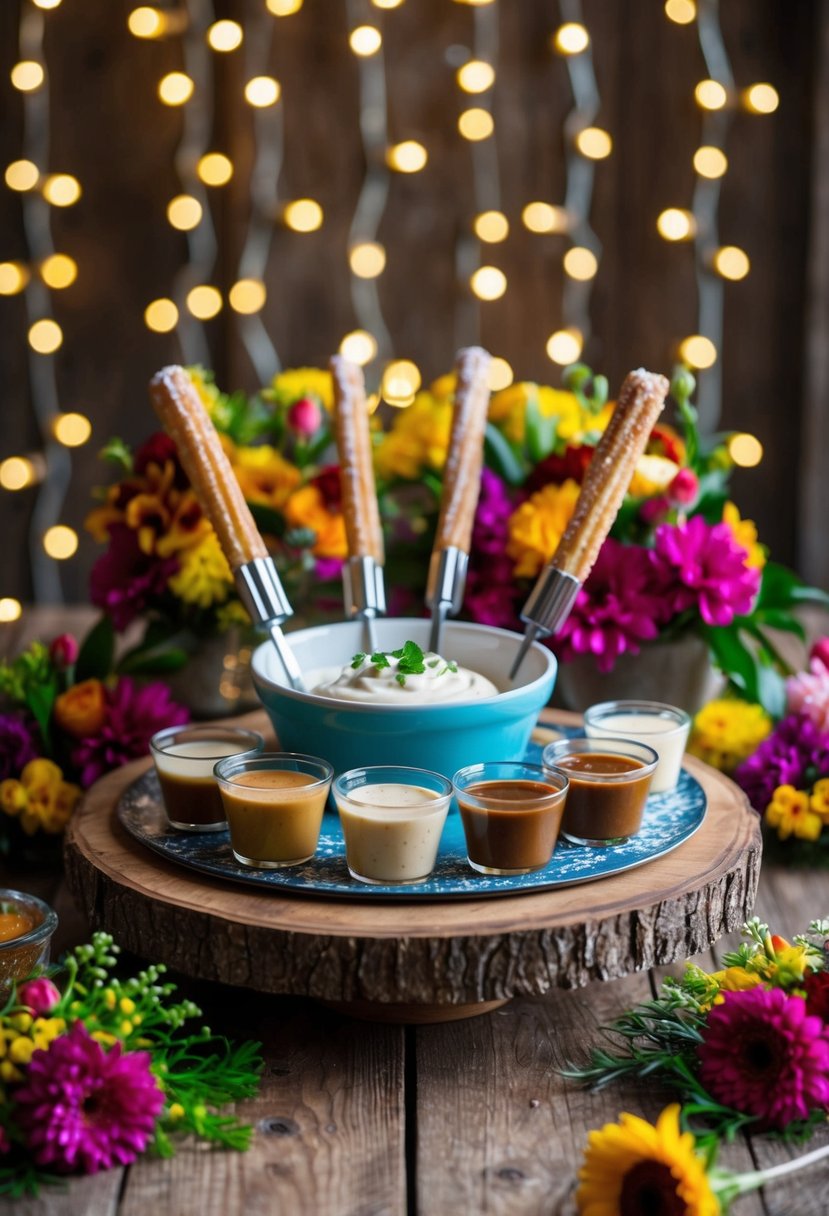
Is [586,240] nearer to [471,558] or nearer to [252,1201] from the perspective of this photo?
[471,558]

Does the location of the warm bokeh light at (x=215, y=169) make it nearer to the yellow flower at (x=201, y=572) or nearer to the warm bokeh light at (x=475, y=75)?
the warm bokeh light at (x=475, y=75)

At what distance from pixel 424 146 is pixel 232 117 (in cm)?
39

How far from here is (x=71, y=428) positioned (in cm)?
292

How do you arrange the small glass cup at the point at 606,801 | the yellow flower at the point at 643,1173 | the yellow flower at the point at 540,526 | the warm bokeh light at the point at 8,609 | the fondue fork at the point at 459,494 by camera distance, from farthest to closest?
the warm bokeh light at the point at 8,609, the yellow flower at the point at 540,526, the fondue fork at the point at 459,494, the small glass cup at the point at 606,801, the yellow flower at the point at 643,1173

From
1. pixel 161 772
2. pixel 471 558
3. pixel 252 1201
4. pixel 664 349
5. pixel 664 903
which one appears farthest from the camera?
pixel 664 349

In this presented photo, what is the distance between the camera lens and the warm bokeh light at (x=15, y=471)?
9.58ft

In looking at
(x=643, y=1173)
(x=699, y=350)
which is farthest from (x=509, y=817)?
(x=699, y=350)

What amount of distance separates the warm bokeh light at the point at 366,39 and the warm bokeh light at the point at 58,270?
0.73m

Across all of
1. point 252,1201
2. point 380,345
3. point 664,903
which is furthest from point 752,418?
point 252,1201

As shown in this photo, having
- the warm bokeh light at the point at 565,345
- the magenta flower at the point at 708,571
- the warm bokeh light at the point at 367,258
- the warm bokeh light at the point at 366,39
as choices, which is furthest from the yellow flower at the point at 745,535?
the warm bokeh light at the point at 366,39

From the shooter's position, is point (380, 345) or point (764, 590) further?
point (380, 345)

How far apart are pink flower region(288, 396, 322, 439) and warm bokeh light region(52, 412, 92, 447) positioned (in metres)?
1.09

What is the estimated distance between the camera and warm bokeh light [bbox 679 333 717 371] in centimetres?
289

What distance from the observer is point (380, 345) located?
2.89 meters
